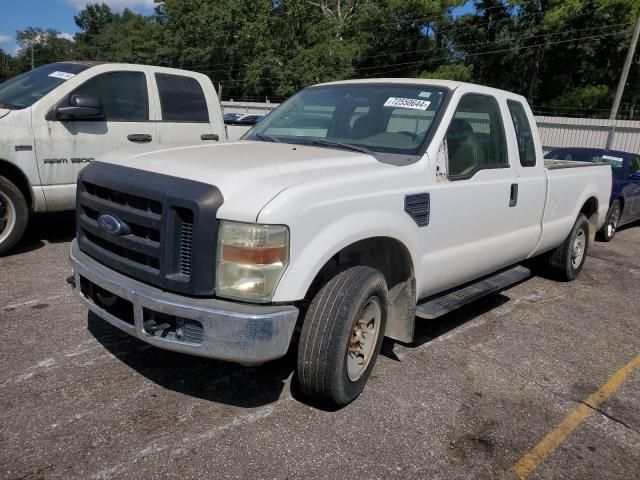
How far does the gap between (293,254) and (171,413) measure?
1.15 m

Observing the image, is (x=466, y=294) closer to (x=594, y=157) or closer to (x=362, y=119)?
(x=362, y=119)

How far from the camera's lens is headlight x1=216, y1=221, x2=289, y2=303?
2613mm

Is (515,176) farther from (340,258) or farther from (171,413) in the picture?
(171,413)

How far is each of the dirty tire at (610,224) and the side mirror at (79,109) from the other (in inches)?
299

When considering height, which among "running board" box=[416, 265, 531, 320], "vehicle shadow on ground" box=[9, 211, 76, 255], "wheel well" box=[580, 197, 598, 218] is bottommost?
"vehicle shadow on ground" box=[9, 211, 76, 255]

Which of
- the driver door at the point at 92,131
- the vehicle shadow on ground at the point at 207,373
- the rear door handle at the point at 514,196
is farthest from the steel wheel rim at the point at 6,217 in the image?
the rear door handle at the point at 514,196

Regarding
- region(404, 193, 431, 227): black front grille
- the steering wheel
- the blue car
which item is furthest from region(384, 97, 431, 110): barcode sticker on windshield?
the blue car

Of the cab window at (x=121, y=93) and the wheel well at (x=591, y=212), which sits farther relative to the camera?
the wheel well at (x=591, y=212)

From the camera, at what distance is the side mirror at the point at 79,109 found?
5438 mm

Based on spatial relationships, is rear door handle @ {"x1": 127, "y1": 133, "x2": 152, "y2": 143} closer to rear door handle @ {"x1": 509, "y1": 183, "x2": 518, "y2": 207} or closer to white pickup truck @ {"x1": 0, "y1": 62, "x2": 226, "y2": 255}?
white pickup truck @ {"x1": 0, "y1": 62, "x2": 226, "y2": 255}

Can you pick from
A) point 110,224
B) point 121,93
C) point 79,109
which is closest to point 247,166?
point 110,224

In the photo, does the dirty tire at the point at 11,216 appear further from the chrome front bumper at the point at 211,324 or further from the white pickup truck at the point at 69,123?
the chrome front bumper at the point at 211,324

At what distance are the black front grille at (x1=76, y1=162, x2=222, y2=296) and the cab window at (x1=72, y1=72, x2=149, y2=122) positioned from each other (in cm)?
315

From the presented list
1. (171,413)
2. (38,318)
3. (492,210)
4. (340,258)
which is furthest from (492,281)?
(38,318)
